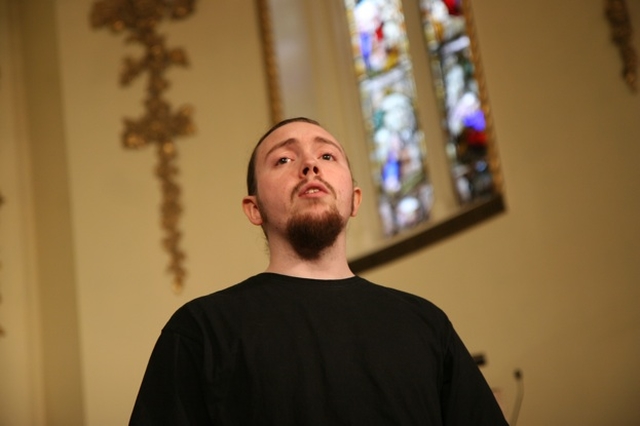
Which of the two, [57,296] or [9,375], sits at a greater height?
[57,296]

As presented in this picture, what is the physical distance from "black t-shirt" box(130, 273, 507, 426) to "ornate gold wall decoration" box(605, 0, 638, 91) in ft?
6.33

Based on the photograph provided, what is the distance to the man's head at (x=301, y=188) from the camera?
1.95 metres

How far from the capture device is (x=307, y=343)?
5.89 ft

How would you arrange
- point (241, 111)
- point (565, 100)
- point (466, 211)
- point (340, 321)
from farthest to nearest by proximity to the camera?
point (241, 111)
point (466, 211)
point (565, 100)
point (340, 321)

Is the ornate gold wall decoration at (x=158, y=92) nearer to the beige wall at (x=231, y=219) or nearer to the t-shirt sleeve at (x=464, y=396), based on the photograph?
the beige wall at (x=231, y=219)

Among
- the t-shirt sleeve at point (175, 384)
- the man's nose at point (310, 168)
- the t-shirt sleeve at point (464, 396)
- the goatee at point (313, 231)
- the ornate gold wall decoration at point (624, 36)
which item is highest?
the ornate gold wall decoration at point (624, 36)

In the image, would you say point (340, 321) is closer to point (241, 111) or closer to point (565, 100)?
point (565, 100)

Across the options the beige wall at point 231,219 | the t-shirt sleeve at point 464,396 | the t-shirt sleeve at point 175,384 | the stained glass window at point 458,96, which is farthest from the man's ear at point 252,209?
the stained glass window at point 458,96

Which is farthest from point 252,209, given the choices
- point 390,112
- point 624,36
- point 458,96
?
point 390,112

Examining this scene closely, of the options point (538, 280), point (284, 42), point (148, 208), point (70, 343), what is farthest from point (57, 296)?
point (538, 280)

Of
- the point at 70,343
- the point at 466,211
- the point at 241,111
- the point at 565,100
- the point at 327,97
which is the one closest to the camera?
the point at 565,100

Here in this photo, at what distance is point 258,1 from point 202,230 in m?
1.34

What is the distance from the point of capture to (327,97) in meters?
5.68

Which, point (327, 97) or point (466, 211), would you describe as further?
point (327, 97)
